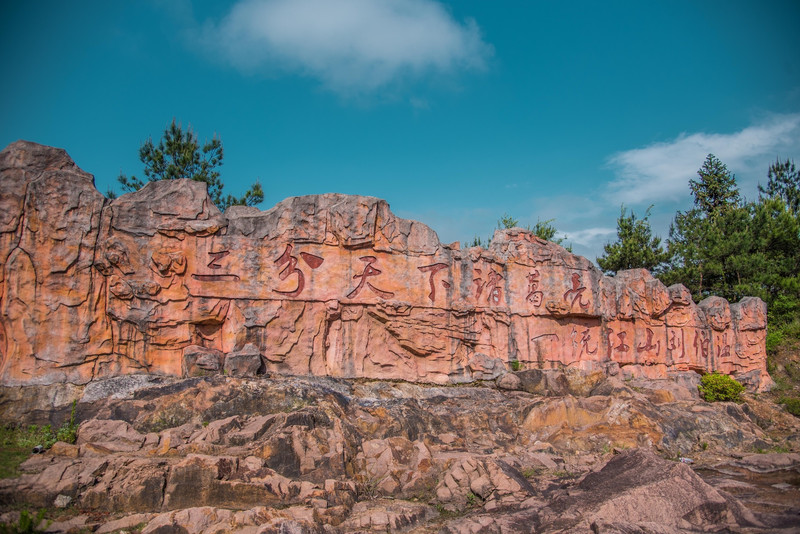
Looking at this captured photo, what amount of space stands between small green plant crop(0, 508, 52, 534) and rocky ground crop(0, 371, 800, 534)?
0.53 feet

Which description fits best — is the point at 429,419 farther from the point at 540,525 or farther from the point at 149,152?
the point at 149,152

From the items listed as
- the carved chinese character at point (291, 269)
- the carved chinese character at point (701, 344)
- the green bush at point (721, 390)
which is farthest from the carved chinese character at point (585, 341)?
the carved chinese character at point (291, 269)

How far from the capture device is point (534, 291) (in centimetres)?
1468

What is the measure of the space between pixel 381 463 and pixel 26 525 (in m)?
4.72

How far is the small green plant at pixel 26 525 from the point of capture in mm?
6621

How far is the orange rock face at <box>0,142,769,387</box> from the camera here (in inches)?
416

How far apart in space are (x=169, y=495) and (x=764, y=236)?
2224 cm

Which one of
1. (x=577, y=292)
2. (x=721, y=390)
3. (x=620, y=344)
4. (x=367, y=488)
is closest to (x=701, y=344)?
(x=721, y=390)

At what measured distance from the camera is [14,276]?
10398 millimetres

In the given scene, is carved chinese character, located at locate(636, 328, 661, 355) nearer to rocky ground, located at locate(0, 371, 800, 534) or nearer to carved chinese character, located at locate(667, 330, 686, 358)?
carved chinese character, located at locate(667, 330, 686, 358)

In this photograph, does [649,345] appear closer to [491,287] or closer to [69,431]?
[491,287]

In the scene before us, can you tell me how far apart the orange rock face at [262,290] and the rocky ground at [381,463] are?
772 mm

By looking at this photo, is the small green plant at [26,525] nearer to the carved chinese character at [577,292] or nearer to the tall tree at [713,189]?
the carved chinese character at [577,292]

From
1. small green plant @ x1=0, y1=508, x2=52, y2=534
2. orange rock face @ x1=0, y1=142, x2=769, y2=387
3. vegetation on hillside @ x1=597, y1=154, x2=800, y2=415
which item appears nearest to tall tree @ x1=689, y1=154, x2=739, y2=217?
vegetation on hillside @ x1=597, y1=154, x2=800, y2=415
